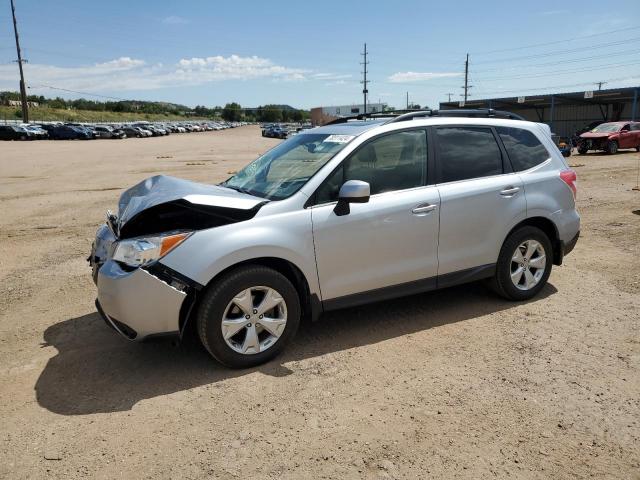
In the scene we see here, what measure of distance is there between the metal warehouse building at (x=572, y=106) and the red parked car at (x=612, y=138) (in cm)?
1474

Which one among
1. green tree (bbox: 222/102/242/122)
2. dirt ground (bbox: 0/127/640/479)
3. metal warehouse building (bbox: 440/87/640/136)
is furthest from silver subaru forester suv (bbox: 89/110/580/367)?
green tree (bbox: 222/102/242/122)

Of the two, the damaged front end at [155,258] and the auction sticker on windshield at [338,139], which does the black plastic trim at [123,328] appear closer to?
the damaged front end at [155,258]

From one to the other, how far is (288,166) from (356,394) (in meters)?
2.01

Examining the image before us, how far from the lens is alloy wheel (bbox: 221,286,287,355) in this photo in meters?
3.61

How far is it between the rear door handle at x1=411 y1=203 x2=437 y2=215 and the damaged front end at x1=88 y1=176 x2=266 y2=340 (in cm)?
128

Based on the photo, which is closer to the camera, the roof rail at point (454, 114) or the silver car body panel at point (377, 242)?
the silver car body panel at point (377, 242)

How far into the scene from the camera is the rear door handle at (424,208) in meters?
4.25

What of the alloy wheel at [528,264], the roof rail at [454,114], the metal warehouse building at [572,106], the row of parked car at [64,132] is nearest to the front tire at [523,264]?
the alloy wheel at [528,264]

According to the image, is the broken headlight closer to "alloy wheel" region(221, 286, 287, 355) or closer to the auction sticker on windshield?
"alloy wheel" region(221, 286, 287, 355)

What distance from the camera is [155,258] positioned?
3.46m

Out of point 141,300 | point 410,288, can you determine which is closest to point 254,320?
point 141,300

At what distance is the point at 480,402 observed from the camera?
3.28m

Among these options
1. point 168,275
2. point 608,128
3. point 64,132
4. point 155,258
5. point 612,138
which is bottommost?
point 168,275

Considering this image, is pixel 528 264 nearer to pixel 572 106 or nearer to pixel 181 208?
pixel 181 208
